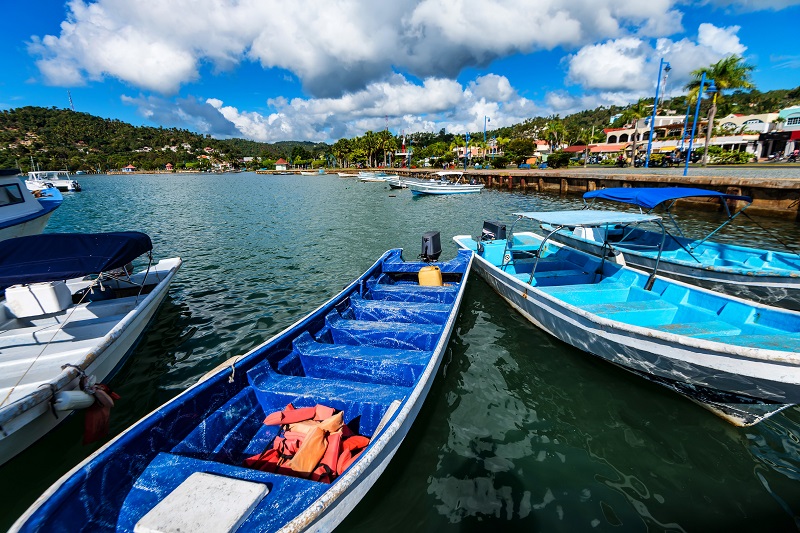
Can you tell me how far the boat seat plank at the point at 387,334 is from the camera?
6551 millimetres

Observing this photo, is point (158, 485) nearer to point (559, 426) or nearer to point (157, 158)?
point (559, 426)

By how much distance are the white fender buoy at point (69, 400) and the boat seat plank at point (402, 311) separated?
480cm

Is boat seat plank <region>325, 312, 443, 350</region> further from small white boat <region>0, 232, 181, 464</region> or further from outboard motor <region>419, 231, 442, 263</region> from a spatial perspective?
outboard motor <region>419, 231, 442, 263</region>

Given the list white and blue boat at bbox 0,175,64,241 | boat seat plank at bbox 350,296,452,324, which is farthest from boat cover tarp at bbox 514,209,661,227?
white and blue boat at bbox 0,175,64,241

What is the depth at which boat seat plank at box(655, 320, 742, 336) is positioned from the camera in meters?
5.71

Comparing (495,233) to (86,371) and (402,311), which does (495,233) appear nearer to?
(402,311)

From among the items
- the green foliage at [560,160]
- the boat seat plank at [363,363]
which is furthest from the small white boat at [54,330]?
the green foliage at [560,160]

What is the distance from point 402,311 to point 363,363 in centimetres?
228

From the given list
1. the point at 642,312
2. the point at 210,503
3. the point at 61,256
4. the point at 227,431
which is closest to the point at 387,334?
the point at 227,431

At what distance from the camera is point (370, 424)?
4746 millimetres

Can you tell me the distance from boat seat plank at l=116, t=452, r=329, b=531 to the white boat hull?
2130 millimetres

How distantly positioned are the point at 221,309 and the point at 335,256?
6920 mm

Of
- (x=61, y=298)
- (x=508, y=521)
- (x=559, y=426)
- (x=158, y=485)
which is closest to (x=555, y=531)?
(x=508, y=521)

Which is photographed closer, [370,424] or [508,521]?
[508,521]
